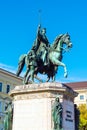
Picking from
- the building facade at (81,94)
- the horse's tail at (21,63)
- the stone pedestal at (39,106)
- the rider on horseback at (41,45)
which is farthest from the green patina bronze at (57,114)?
the building facade at (81,94)

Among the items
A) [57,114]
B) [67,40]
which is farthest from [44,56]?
[57,114]

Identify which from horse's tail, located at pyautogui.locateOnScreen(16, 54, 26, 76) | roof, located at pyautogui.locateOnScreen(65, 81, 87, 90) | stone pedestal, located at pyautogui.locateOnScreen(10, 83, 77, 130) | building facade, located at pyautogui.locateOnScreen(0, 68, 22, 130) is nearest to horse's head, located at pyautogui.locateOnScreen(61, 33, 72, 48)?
horse's tail, located at pyautogui.locateOnScreen(16, 54, 26, 76)

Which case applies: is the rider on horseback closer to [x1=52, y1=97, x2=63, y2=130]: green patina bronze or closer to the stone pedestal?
the stone pedestal

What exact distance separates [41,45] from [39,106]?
3.82 meters

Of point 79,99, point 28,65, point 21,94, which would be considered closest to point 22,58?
point 28,65

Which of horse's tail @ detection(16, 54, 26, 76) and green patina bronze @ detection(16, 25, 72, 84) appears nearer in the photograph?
green patina bronze @ detection(16, 25, 72, 84)

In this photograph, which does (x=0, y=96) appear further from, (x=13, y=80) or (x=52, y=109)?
(x=52, y=109)

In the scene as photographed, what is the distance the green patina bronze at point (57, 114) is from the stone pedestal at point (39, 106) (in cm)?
29

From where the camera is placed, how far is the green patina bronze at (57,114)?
1727cm

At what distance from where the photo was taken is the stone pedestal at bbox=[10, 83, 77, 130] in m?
17.8

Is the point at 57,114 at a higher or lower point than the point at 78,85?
lower

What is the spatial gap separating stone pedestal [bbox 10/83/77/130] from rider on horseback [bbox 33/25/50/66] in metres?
2.11

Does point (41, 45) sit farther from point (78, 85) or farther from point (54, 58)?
point (78, 85)

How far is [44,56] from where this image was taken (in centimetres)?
1977
